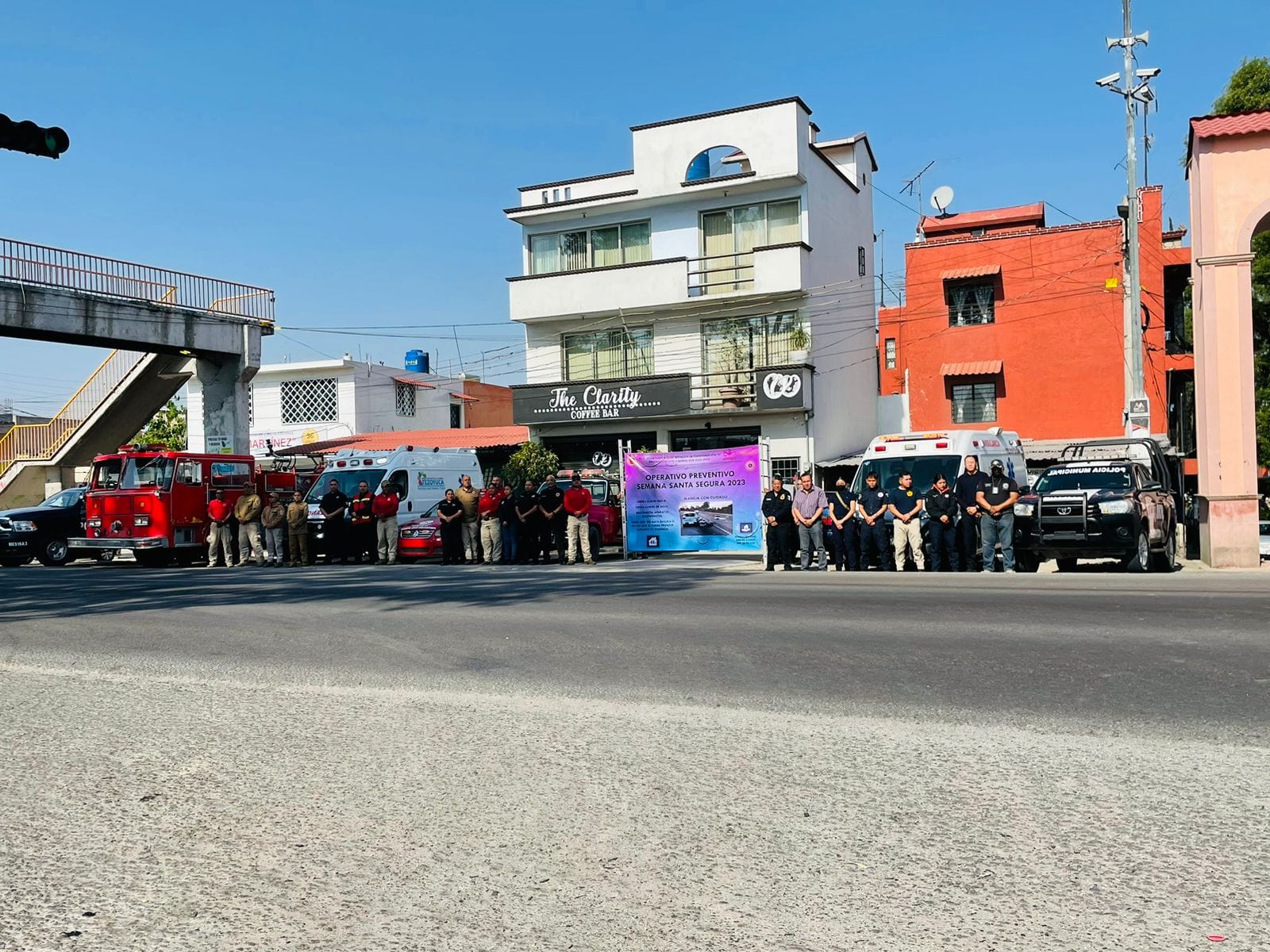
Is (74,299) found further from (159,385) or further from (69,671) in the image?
(69,671)

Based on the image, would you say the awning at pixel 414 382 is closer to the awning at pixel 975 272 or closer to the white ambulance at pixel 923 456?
the awning at pixel 975 272

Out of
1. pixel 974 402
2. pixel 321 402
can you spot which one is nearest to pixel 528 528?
pixel 974 402

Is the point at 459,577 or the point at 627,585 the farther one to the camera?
the point at 459,577

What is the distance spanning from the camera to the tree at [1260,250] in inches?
1038

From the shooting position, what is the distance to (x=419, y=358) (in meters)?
53.6

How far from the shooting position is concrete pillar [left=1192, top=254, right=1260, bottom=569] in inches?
677

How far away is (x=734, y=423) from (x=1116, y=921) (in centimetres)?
2866

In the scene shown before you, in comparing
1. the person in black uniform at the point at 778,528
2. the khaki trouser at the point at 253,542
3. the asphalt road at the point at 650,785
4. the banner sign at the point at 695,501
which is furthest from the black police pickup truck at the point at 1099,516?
the khaki trouser at the point at 253,542

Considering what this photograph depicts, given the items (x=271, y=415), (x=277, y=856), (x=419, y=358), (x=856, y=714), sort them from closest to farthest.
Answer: (x=277, y=856) → (x=856, y=714) → (x=271, y=415) → (x=419, y=358)

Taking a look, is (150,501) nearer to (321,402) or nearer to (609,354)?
(609,354)

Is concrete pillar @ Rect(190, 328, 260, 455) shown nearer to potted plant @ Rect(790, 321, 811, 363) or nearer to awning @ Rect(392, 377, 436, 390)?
awning @ Rect(392, 377, 436, 390)

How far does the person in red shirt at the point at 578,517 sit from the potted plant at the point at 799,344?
1165 centimetres

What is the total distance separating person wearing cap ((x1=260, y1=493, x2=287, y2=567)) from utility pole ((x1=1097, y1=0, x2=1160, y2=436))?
1799 centimetres

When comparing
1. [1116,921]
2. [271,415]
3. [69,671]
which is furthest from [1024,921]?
[271,415]
